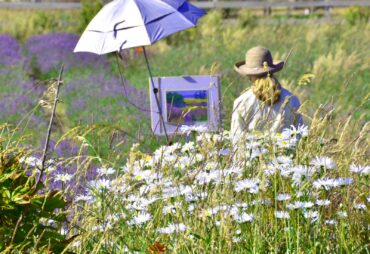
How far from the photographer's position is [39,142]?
905 cm

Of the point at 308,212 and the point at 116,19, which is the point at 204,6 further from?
Answer: the point at 308,212

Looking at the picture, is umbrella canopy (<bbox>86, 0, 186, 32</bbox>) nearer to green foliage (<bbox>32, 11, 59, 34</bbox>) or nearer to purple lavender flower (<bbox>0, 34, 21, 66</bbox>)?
purple lavender flower (<bbox>0, 34, 21, 66</bbox>)

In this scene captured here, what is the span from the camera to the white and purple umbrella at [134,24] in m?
7.28

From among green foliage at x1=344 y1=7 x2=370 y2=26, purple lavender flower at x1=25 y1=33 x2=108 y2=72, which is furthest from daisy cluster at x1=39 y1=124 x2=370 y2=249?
green foliage at x1=344 y1=7 x2=370 y2=26

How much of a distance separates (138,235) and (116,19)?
356 centimetres

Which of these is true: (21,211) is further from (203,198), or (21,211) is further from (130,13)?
(130,13)

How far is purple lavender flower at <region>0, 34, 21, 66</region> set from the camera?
1408 centimetres

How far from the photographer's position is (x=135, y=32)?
7.45m

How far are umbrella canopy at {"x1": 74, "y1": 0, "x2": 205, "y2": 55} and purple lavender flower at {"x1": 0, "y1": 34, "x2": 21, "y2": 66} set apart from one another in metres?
6.52

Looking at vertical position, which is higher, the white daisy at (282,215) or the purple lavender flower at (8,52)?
the white daisy at (282,215)

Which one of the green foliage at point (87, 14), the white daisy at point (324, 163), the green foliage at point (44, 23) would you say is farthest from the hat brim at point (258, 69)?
the green foliage at point (44, 23)

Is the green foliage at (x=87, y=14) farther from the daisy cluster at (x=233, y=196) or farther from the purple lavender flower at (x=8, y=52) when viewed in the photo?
the daisy cluster at (x=233, y=196)

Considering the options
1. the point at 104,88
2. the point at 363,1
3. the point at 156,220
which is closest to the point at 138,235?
the point at 156,220

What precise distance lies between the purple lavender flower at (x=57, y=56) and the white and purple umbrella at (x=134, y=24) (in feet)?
21.8
